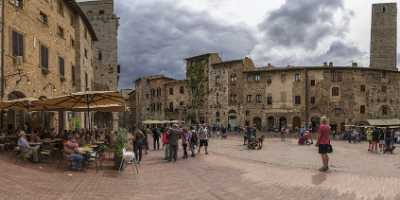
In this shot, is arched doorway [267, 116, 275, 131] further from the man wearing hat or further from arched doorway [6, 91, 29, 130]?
the man wearing hat

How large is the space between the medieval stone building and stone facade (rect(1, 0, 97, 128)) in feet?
91.9

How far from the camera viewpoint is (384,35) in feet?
194

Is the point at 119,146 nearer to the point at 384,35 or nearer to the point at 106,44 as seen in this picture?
the point at 106,44

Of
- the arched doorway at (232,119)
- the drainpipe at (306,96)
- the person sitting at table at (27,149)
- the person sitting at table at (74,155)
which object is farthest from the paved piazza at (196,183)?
the arched doorway at (232,119)

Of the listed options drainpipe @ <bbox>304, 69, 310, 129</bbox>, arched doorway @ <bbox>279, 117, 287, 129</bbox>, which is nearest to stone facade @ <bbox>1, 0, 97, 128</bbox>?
arched doorway @ <bbox>279, 117, 287, 129</bbox>

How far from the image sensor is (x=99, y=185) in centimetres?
851

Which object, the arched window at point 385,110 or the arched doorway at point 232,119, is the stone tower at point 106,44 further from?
Answer: the arched window at point 385,110

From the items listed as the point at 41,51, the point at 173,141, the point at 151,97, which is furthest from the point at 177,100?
the point at 173,141

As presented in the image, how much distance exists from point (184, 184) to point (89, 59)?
81.9 feet

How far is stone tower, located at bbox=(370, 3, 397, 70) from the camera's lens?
5838 centimetres

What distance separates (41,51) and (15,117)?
379 centimetres

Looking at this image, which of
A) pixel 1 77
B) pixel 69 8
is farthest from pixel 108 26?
pixel 1 77

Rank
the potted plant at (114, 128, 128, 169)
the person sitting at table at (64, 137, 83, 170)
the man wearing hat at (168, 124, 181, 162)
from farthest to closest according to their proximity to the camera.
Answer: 1. the man wearing hat at (168, 124, 181, 162)
2. the potted plant at (114, 128, 128, 169)
3. the person sitting at table at (64, 137, 83, 170)

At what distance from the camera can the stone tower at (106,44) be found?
40594 millimetres
